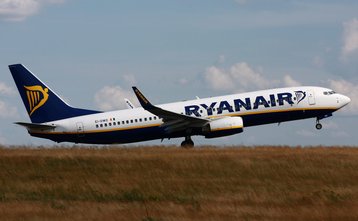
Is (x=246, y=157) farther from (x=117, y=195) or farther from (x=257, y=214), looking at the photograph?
(x=257, y=214)

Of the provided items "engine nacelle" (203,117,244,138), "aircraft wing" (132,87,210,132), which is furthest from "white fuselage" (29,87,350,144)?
"engine nacelle" (203,117,244,138)

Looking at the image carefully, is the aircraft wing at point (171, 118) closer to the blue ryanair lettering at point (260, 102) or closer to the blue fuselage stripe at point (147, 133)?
the blue fuselage stripe at point (147, 133)

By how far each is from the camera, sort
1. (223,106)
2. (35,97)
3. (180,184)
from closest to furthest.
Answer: (180,184) < (223,106) < (35,97)

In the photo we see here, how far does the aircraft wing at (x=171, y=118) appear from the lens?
5000 cm

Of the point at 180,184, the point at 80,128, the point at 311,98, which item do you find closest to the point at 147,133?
the point at 80,128

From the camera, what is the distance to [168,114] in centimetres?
5094

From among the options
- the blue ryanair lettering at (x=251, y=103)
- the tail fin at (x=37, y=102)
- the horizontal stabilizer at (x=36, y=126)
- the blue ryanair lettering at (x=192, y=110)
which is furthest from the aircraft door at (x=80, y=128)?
the blue ryanair lettering at (x=251, y=103)

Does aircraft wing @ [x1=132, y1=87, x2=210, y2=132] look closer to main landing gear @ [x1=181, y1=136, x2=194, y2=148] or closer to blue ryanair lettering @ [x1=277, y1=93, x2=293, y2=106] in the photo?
Answer: main landing gear @ [x1=181, y1=136, x2=194, y2=148]

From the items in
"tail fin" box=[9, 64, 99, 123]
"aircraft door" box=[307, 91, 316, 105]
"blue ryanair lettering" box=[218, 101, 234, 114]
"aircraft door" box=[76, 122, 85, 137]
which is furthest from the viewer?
"tail fin" box=[9, 64, 99, 123]

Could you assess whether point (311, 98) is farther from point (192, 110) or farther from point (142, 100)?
point (142, 100)

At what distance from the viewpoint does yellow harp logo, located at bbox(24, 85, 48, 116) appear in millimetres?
55125

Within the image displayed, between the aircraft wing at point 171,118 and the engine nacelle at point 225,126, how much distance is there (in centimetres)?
58

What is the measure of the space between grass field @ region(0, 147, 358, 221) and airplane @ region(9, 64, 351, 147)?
2.61 meters

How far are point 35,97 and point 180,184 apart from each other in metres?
21.4
